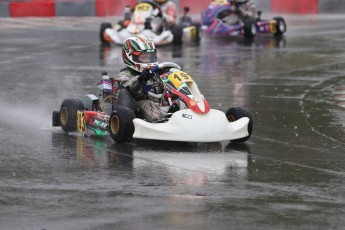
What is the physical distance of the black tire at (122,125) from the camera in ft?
32.2

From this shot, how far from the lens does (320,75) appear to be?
1623 centimetres

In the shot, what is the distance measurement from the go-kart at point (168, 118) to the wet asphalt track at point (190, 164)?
0.49 ft

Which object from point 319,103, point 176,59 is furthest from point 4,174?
point 176,59

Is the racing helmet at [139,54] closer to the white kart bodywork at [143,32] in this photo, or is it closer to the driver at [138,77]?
the driver at [138,77]

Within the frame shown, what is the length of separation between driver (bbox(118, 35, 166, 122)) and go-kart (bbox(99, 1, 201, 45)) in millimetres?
10157

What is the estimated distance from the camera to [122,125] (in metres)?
9.80

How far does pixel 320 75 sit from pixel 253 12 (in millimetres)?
8773

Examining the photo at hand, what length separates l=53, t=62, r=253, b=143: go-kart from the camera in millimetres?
9664

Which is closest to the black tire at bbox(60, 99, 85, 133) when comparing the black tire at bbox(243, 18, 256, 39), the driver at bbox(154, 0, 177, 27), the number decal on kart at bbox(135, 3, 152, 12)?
the number decal on kart at bbox(135, 3, 152, 12)

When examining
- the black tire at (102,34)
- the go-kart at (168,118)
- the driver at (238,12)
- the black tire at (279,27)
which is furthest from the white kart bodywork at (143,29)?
the go-kart at (168,118)

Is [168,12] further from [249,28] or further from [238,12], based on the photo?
[238,12]

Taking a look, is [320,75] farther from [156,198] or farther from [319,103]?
[156,198]

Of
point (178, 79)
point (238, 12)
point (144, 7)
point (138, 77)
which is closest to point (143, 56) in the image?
point (138, 77)

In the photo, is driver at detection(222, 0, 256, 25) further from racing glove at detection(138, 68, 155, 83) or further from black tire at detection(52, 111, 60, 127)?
racing glove at detection(138, 68, 155, 83)
